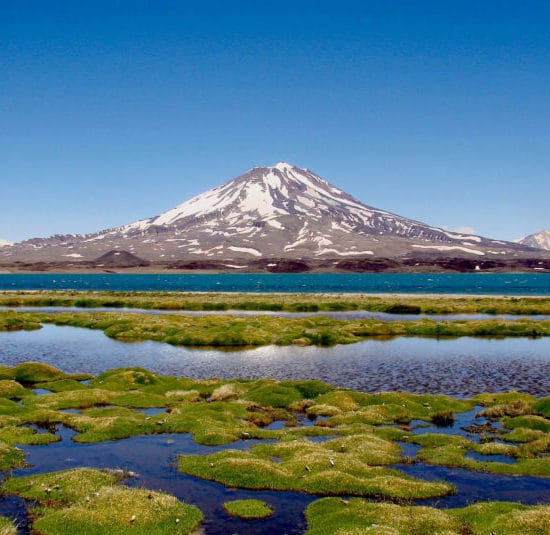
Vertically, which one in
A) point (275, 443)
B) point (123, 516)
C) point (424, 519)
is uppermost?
point (123, 516)

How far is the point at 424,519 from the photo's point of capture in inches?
764

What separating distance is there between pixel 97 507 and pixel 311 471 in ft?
30.6

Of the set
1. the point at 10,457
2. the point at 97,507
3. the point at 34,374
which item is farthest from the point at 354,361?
the point at 97,507

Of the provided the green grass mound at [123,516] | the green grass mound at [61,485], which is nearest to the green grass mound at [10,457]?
the green grass mound at [61,485]

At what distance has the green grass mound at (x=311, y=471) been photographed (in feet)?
74.7

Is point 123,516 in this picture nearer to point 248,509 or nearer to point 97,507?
point 97,507

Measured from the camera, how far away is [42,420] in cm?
3338

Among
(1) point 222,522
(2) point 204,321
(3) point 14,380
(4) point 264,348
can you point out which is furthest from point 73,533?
(2) point 204,321

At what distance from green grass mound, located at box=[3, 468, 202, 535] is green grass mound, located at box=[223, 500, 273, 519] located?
1.31 meters

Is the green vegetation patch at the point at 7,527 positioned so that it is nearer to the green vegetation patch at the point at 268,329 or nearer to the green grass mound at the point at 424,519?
the green grass mound at the point at 424,519

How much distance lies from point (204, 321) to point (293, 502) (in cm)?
6924

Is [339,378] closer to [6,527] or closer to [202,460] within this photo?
[202,460]

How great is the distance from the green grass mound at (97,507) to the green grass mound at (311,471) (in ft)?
12.1

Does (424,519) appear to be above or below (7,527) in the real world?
below
